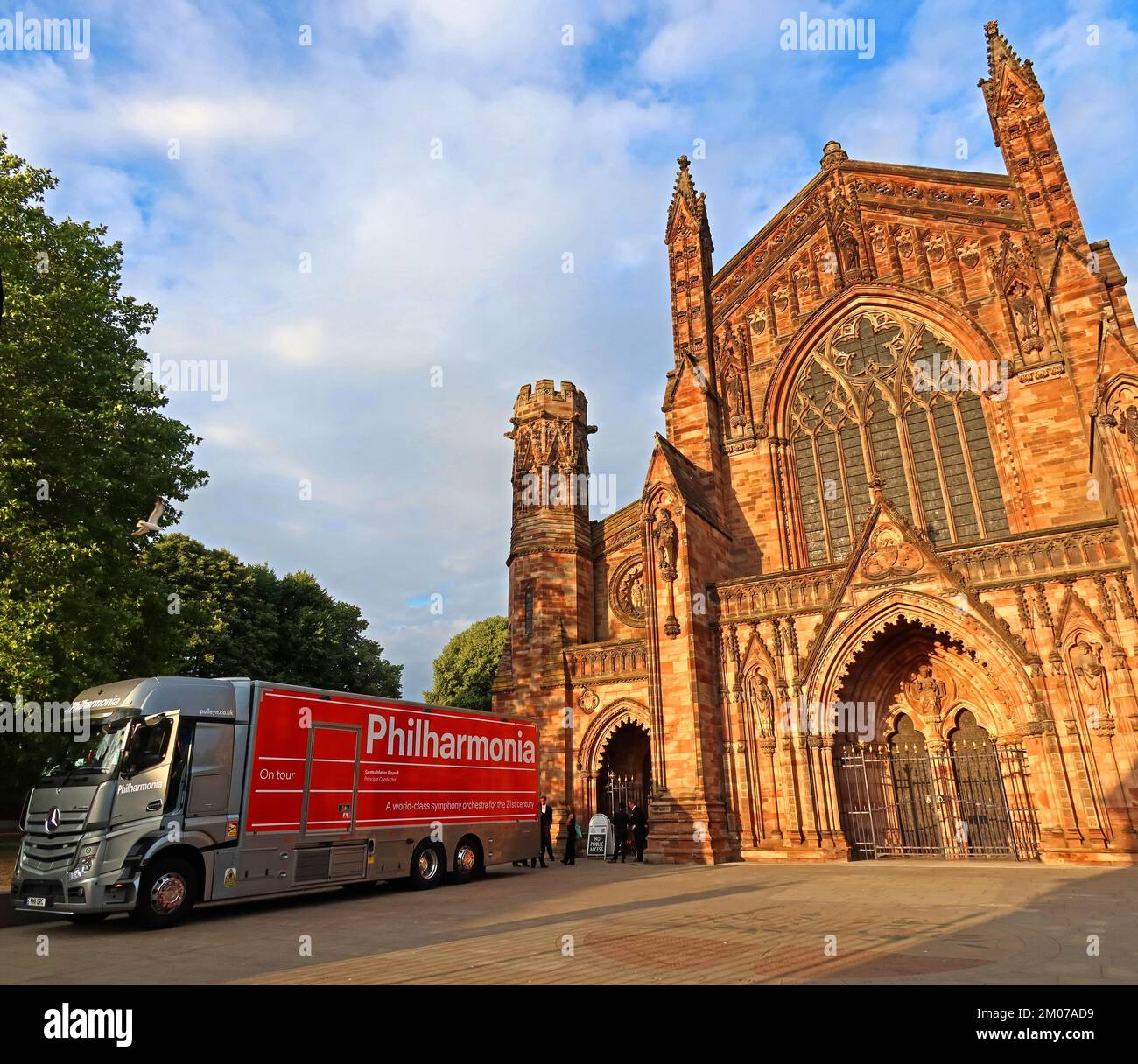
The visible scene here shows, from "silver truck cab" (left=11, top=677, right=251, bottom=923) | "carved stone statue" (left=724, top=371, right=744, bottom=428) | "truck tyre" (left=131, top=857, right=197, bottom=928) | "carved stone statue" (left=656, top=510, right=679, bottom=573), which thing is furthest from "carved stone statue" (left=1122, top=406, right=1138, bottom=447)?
"truck tyre" (left=131, top=857, right=197, bottom=928)

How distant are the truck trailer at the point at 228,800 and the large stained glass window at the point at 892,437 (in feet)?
44.9

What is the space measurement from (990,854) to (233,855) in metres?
15.6

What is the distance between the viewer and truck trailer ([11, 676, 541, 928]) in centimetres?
998

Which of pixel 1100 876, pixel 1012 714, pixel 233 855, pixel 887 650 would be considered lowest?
pixel 1100 876

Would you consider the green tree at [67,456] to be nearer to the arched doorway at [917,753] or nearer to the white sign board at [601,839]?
the white sign board at [601,839]

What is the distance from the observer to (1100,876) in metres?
13.2

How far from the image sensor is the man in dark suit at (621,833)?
20.2m

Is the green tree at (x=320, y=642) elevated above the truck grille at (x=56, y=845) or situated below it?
above

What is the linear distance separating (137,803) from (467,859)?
721 centimetres

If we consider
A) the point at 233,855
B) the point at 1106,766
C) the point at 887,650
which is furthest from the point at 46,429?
the point at 1106,766

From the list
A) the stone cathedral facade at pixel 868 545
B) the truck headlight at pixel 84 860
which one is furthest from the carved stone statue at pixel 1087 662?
the truck headlight at pixel 84 860

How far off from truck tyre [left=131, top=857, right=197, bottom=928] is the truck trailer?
0.7 inches

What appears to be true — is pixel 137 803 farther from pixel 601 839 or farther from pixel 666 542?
pixel 601 839

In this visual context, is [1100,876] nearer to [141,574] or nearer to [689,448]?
[689,448]
